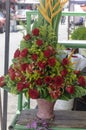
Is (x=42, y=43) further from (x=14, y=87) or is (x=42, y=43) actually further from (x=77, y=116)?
(x=77, y=116)

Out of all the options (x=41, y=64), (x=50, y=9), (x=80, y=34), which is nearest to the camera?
(x=41, y=64)

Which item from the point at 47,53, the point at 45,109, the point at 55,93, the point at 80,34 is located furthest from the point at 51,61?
the point at 80,34

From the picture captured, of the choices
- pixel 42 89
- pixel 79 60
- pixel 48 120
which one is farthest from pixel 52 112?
pixel 79 60

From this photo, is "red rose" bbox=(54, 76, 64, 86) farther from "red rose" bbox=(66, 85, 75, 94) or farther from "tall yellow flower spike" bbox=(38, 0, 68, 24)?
"tall yellow flower spike" bbox=(38, 0, 68, 24)

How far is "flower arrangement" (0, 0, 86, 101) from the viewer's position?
1.47m

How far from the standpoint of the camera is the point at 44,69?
1477 mm

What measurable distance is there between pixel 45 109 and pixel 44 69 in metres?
0.22

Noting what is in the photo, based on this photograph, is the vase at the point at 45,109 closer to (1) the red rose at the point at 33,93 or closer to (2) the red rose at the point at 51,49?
(1) the red rose at the point at 33,93

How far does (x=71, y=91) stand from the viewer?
4.88ft

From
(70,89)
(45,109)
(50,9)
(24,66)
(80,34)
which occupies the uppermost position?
(50,9)

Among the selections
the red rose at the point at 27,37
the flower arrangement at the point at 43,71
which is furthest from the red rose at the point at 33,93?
the red rose at the point at 27,37

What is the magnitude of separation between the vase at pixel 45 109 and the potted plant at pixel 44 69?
0.04ft

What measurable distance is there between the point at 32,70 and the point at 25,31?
240 millimetres

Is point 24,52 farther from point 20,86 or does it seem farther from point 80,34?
point 80,34
